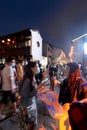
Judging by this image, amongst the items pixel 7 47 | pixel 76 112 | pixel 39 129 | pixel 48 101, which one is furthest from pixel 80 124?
pixel 7 47

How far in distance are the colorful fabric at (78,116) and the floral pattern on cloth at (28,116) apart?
3817mm

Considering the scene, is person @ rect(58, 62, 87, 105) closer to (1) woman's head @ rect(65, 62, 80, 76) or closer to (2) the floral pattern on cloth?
(1) woman's head @ rect(65, 62, 80, 76)

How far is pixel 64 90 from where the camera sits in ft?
17.7

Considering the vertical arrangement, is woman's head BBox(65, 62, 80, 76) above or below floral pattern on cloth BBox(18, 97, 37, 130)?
above

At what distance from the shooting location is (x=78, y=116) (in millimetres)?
1686

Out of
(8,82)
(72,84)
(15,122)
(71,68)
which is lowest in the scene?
(15,122)

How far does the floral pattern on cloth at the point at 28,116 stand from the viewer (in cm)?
550

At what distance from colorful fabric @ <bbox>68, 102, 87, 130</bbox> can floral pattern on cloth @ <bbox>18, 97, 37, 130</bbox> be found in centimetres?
382

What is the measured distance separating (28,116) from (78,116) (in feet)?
12.9

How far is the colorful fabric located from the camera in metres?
1.67

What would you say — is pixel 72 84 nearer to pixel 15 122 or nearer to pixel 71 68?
pixel 71 68

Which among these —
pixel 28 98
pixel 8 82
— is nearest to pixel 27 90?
pixel 28 98

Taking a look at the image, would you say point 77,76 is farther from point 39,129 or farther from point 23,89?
point 39,129

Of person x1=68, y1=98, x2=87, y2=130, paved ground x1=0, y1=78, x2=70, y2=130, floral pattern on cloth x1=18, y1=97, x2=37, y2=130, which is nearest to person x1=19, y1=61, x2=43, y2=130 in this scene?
floral pattern on cloth x1=18, y1=97, x2=37, y2=130
